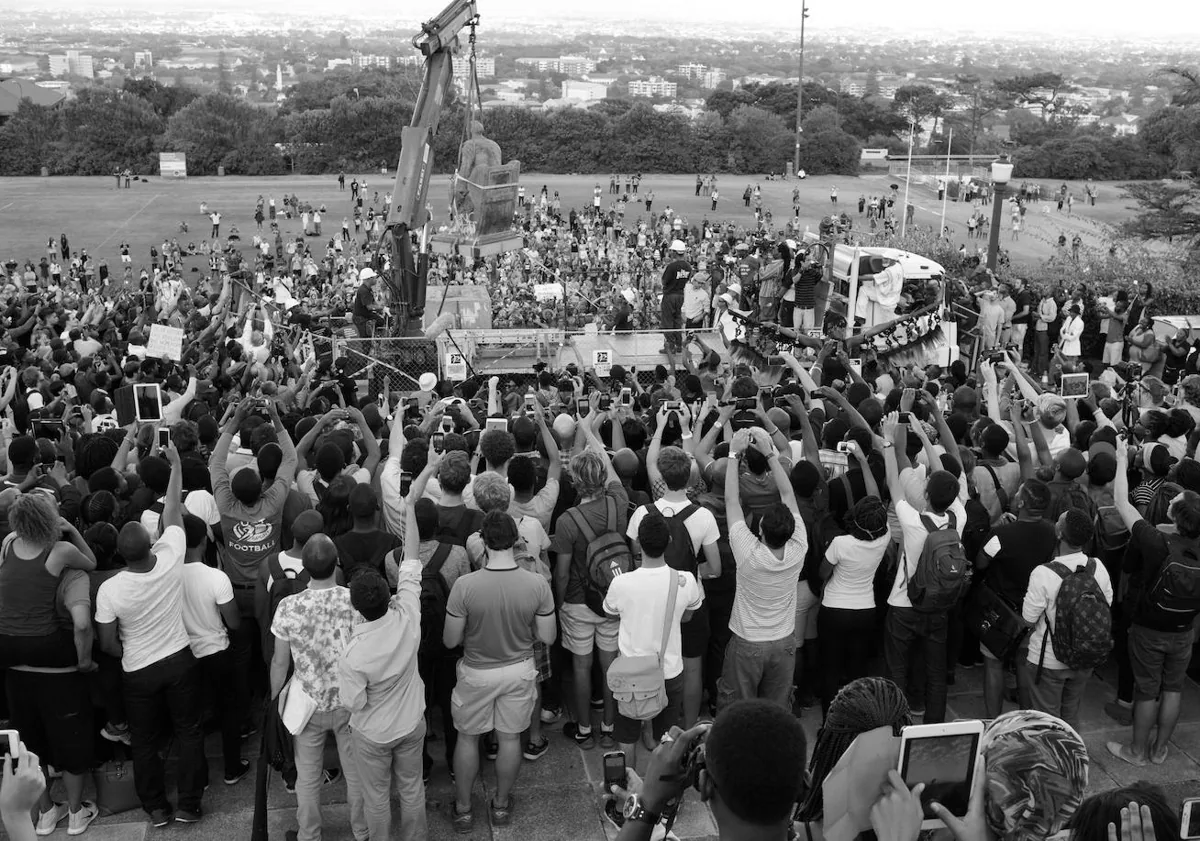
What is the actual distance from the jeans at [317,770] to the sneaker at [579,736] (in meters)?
1.52

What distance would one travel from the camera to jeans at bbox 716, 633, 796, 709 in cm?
612

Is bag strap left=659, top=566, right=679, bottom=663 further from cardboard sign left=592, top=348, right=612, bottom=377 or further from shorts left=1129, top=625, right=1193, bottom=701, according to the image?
cardboard sign left=592, top=348, right=612, bottom=377

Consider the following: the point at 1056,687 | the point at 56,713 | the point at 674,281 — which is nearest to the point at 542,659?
the point at 56,713

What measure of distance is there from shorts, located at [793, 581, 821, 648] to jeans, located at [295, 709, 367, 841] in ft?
9.03

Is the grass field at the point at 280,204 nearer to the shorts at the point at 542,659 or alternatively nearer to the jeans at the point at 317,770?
the shorts at the point at 542,659

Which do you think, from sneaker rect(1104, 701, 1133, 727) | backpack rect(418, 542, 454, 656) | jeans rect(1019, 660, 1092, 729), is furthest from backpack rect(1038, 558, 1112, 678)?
backpack rect(418, 542, 454, 656)

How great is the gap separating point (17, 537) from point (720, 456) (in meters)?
4.25

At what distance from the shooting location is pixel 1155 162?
260ft

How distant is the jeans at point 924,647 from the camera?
6504mm

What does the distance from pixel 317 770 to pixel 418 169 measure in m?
14.1

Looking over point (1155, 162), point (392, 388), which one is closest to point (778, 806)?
point (392, 388)

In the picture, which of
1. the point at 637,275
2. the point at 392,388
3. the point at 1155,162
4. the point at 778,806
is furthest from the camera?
the point at 1155,162

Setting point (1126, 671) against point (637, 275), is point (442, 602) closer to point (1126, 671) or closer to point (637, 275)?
point (1126, 671)

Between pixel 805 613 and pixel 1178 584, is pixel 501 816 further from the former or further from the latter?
pixel 1178 584
